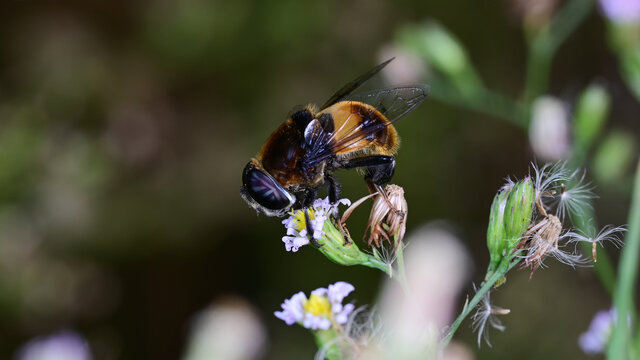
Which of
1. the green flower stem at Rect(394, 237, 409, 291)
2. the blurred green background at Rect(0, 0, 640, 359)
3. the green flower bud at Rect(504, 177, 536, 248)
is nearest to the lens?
the green flower stem at Rect(394, 237, 409, 291)

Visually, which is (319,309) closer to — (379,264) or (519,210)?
(379,264)

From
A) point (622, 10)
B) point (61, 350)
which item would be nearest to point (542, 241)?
point (61, 350)

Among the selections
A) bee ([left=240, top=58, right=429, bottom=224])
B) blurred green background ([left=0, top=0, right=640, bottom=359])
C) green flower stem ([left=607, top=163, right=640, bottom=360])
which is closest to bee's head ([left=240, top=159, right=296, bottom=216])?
bee ([left=240, top=58, right=429, bottom=224])

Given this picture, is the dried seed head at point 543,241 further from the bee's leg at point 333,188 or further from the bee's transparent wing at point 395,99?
the bee's transparent wing at point 395,99

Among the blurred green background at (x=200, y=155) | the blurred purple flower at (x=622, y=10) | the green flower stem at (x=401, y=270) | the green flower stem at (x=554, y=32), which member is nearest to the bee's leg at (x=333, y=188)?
the green flower stem at (x=401, y=270)

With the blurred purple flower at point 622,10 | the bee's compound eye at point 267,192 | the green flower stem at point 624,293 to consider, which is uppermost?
the bee's compound eye at point 267,192

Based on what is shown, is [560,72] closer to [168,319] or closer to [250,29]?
[250,29]

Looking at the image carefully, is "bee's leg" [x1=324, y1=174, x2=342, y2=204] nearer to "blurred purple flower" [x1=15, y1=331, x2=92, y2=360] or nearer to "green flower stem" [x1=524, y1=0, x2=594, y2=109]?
"blurred purple flower" [x1=15, y1=331, x2=92, y2=360]

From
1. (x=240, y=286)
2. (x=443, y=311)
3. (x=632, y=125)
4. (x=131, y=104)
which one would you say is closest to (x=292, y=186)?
(x=443, y=311)
